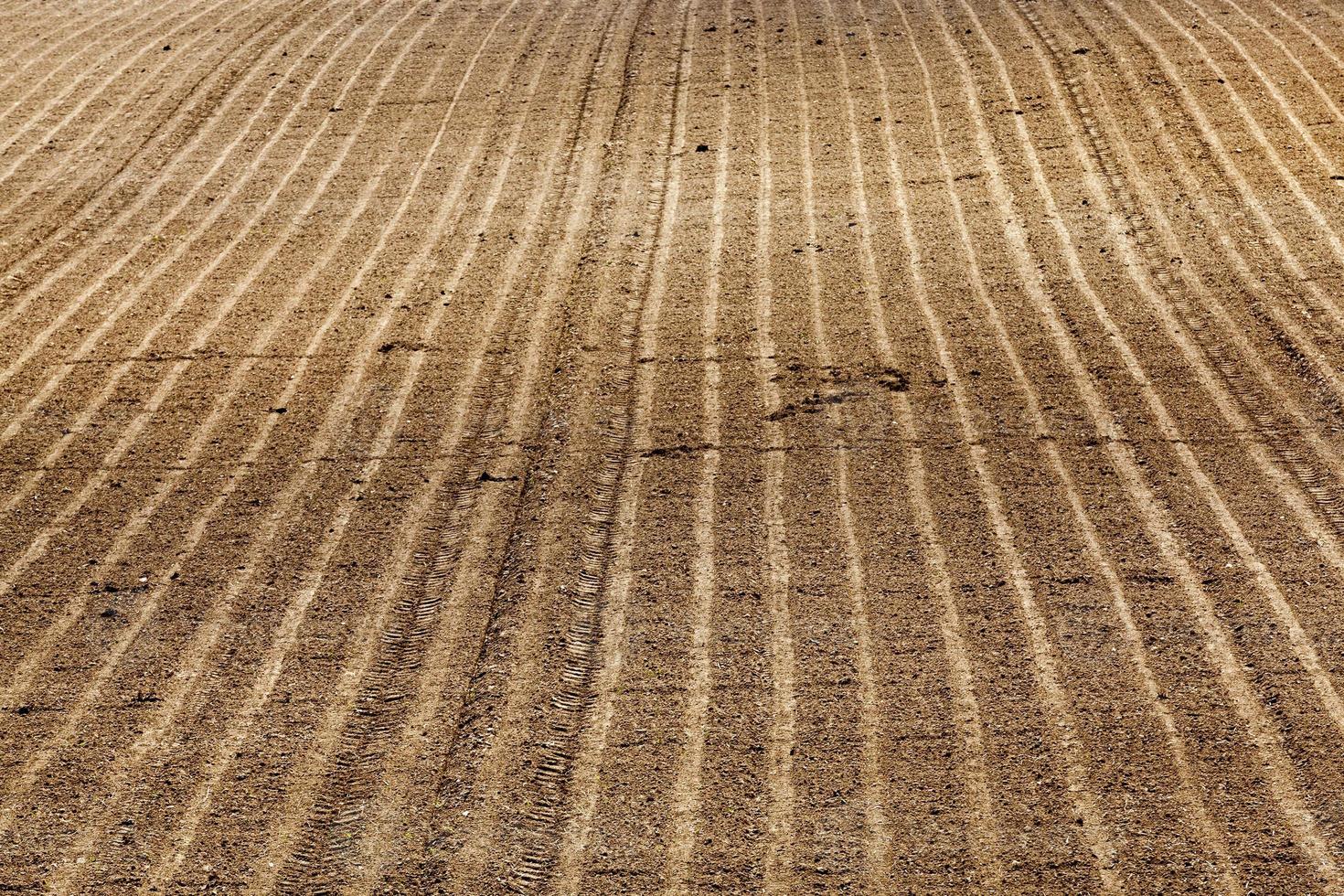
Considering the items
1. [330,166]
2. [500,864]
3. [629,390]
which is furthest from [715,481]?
[330,166]

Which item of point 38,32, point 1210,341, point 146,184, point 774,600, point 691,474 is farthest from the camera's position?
point 38,32

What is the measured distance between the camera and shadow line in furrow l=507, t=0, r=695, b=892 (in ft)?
15.0

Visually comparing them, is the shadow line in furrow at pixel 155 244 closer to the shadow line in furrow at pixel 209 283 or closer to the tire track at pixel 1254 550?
the shadow line in furrow at pixel 209 283

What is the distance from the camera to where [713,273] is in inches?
345

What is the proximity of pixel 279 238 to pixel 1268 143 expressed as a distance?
7.79m

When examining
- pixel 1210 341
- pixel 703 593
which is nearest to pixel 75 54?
pixel 703 593

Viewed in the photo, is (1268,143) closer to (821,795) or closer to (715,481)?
(715,481)

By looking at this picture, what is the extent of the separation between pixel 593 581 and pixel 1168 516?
281 centimetres

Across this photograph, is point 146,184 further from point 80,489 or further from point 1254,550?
point 1254,550

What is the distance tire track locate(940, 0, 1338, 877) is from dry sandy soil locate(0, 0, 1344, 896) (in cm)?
2

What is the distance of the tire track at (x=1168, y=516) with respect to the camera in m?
4.51

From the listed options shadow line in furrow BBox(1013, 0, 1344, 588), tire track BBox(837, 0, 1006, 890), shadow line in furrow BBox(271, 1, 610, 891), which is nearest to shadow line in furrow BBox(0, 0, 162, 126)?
shadow line in furrow BBox(271, 1, 610, 891)

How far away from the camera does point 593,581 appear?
19.3 feet

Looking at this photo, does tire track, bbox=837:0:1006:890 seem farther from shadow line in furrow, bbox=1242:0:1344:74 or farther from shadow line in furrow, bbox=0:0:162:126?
shadow line in furrow, bbox=0:0:162:126
